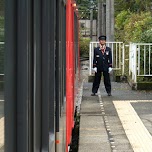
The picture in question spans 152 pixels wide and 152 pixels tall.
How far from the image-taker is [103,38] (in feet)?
37.4

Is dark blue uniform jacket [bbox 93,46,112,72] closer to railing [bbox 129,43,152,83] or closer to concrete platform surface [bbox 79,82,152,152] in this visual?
concrete platform surface [bbox 79,82,152,152]

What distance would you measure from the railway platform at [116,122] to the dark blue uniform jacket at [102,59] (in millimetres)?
784

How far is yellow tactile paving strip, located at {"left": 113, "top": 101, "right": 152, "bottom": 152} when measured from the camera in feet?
21.0

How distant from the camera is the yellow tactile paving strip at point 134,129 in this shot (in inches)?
251

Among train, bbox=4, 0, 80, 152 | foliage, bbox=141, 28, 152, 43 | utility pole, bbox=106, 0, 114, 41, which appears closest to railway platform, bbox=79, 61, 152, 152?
foliage, bbox=141, 28, 152, 43

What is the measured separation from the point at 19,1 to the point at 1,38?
21 cm

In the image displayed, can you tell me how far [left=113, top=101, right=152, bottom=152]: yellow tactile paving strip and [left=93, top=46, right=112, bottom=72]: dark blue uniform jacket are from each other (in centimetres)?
157

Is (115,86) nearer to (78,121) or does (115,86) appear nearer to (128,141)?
(78,121)

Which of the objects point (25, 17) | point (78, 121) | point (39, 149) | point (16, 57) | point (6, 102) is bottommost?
point (78, 121)

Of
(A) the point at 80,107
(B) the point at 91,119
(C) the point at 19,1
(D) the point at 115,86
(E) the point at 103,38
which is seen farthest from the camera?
(D) the point at 115,86

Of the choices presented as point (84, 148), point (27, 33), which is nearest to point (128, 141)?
point (84, 148)

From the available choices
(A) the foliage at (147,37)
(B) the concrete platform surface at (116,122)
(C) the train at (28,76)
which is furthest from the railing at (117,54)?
(C) the train at (28,76)

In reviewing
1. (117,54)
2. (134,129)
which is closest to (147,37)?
(117,54)

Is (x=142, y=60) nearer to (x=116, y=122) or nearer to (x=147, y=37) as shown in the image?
(x=147, y=37)
